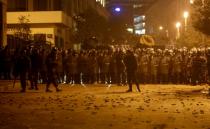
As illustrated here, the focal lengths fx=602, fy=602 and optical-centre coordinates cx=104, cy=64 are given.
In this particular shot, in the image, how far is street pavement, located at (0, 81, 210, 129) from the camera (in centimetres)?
1570

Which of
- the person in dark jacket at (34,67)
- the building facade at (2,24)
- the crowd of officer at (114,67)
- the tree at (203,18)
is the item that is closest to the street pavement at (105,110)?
the person in dark jacket at (34,67)

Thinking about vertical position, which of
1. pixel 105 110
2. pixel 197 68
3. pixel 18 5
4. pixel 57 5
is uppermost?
pixel 57 5

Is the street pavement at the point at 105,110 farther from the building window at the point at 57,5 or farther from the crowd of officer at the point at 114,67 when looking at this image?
the building window at the point at 57,5

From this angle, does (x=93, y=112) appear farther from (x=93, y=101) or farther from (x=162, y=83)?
(x=162, y=83)

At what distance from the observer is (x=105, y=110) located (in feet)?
62.7

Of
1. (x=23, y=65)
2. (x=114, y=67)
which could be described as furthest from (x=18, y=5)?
(x=23, y=65)

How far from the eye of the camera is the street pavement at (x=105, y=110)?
618 inches

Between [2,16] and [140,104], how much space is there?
974 inches

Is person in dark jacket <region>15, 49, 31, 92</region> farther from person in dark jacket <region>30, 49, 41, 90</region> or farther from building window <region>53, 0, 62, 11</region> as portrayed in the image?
building window <region>53, 0, 62, 11</region>

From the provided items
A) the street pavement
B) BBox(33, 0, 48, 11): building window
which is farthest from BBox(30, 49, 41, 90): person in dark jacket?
BBox(33, 0, 48, 11): building window

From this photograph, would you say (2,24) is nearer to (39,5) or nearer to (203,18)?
(39,5)

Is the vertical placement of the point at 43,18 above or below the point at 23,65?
above

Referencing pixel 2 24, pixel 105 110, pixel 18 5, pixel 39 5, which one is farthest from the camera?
pixel 39 5

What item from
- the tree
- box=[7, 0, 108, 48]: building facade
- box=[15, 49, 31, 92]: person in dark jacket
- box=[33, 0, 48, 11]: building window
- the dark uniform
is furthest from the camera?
box=[33, 0, 48, 11]: building window
